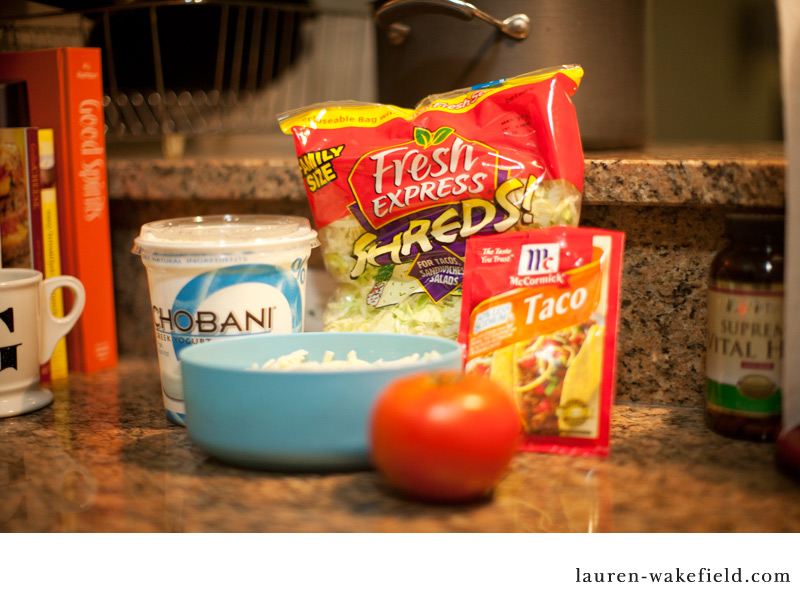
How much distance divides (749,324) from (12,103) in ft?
2.96

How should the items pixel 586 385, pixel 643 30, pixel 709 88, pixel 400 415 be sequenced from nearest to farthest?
pixel 400 415 < pixel 586 385 < pixel 643 30 < pixel 709 88

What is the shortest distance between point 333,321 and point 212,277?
18 centimetres

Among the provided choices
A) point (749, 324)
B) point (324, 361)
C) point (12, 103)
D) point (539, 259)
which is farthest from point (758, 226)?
point (12, 103)

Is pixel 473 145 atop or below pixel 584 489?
atop

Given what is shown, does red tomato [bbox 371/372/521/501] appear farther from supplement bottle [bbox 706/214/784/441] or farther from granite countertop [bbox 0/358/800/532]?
supplement bottle [bbox 706/214/784/441]

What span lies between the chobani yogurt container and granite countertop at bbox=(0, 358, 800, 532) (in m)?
0.12

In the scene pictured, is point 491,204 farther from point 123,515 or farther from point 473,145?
point 123,515

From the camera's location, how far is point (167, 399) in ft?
2.96

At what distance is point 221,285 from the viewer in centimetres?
81

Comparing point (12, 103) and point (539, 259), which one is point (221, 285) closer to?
point (539, 259)

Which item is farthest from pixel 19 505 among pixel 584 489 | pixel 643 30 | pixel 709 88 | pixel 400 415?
pixel 709 88

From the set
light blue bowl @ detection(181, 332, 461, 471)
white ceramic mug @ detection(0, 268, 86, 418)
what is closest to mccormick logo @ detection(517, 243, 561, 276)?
light blue bowl @ detection(181, 332, 461, 471)

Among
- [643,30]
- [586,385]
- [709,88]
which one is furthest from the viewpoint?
[709,88]

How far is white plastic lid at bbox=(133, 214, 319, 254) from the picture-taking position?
81cm
